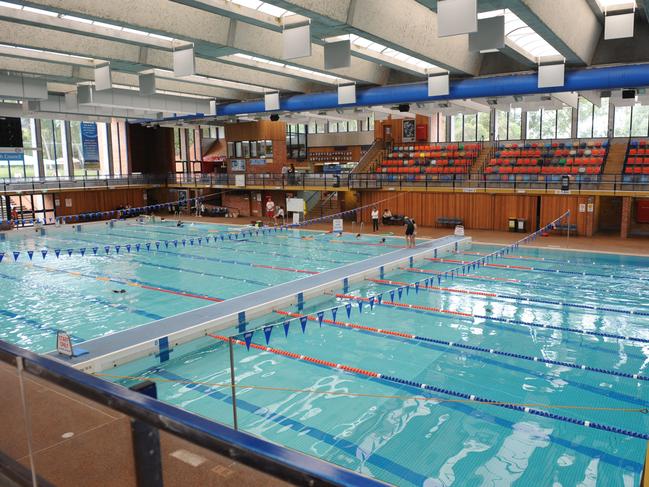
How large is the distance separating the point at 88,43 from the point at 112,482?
41.5ft

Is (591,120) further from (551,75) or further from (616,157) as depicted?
(551,75)

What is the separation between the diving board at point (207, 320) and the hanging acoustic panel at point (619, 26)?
740 cm

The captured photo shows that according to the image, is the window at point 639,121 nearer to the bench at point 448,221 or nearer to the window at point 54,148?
the bench at point 448,221

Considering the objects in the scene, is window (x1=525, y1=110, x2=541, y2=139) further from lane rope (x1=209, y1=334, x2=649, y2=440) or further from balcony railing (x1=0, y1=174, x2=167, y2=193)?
lane rope (x1=209, y1=334, x2=649, y2=440)

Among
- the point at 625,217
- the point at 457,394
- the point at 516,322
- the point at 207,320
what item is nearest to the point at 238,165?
the point at 625,217

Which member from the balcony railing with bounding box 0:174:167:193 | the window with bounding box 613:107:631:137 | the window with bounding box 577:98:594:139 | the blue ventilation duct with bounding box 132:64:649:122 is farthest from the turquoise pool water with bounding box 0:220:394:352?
the window with bounding box 613:107:631:137

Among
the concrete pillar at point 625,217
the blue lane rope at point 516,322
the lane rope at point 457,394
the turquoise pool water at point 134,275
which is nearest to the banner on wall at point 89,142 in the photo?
the turquoise pool water at point 134,275

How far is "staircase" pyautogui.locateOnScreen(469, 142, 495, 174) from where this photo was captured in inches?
998

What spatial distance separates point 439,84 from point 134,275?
10.1m

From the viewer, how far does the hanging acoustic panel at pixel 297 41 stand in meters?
9.26

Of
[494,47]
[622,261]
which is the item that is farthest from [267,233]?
[494,47]

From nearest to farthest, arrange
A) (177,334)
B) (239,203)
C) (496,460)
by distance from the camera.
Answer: (496,460), (177,334), (239,203)

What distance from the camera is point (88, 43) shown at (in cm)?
1234

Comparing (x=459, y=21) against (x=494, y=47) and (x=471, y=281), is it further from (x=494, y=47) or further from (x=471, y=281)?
(x=471, y=281)
